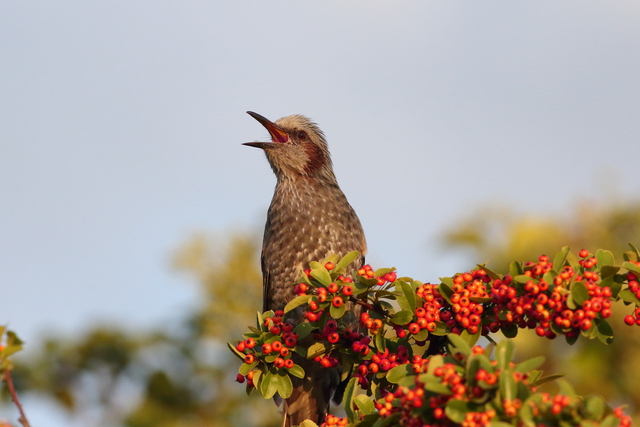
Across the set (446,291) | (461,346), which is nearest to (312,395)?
(446,291)

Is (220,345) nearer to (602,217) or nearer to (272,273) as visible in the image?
(272,273)

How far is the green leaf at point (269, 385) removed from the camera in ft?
12.3

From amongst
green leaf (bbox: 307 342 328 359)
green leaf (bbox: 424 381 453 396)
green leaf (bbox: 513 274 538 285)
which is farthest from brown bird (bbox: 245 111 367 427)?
green leaf (bbox: 424 381 453 396)

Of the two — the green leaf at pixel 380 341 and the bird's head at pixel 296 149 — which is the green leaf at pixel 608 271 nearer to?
the green leaf at pixel 380 341

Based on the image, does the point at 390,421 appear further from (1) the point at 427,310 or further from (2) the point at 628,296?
(2) the point at 628,296

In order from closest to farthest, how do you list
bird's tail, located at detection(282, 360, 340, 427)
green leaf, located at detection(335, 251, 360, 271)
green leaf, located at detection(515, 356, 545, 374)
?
1. green leaf, located at detection(515, 356, 545, 374)
2. green leaf, located at detection(335, 251, 360, 271)
3. bird's tail, located at detection(282, 360, 340, 427)

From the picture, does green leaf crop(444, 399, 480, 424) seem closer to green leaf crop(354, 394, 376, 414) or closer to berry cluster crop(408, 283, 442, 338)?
green leaf crop(354, 394, 376, 414)

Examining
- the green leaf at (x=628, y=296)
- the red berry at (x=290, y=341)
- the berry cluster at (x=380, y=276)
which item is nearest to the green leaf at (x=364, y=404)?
the berry cluster at (x=380, y=276)

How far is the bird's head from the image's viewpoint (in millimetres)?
7016

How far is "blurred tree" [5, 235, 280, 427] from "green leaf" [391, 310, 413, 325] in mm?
7484

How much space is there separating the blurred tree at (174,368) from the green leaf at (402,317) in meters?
7.48

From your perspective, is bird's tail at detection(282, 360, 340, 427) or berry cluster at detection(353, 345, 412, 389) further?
bird's tail at detection(282, 360, 340, 427)

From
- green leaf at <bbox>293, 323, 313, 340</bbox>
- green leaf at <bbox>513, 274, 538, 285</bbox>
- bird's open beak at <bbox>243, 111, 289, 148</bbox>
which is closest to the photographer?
green leaf at <bbox>513, 274, 538, 285</bbox>

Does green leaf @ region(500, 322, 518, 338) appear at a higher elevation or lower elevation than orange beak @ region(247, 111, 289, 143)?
lower
